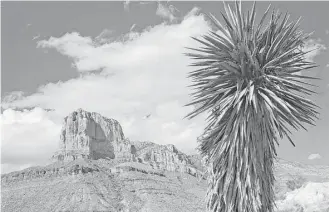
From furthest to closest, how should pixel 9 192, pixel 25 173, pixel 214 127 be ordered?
pixel 25 173 < pixel 9 192 < pixel 214 127

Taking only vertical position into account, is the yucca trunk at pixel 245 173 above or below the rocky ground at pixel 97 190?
below

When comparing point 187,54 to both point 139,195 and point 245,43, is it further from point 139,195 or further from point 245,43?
point 139,195

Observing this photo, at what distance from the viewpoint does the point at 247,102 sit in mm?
8766

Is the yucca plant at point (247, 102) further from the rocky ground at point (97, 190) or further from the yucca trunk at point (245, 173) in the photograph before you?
the rocky ground at point (97, 190)

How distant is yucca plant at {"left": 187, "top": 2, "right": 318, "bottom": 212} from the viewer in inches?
348

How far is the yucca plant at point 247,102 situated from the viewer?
884cm

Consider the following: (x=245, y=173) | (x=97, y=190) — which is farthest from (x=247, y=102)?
(x=97, y=190)

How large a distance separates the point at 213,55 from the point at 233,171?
2.58 meters

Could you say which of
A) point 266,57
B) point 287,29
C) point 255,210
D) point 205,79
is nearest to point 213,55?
point 205,79

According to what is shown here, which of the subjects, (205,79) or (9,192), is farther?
(9,192)

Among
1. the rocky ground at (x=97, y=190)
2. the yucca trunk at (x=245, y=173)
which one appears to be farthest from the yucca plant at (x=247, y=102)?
the rocky ground at (x=97, y=190)

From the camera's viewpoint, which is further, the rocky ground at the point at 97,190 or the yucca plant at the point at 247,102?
the rocky ground at the point at 97,190

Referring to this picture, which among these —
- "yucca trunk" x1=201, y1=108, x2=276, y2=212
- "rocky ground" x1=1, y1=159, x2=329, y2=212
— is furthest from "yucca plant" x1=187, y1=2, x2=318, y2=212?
"rocky ground" x1=1, y1=159, x2=329, y2=212

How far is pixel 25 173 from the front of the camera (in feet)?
545
